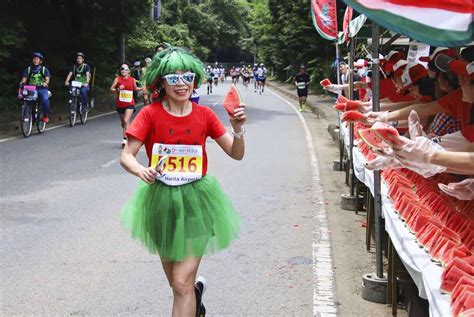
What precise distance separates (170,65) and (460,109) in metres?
2.11

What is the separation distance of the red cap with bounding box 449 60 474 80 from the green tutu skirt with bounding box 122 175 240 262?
168cm

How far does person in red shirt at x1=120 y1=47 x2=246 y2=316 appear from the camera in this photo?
3768 mm

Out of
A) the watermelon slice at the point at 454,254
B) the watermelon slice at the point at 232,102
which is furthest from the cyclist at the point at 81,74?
the watermelon slice at the point at 454,254

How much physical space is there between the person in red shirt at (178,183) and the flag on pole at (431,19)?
54.6 inches

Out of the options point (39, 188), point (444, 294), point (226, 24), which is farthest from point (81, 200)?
point (226, 24)

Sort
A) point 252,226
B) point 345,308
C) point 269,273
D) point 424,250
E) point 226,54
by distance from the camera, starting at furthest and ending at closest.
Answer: point 226,54
point 252,226
point 269,273
point 345,308
point 424,250

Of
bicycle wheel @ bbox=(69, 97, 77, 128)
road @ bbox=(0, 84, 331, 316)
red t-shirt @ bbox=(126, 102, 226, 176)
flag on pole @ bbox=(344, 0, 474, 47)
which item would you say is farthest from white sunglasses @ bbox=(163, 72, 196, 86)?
bicycle wheel @ bbox=(69, 97, 77, 128)

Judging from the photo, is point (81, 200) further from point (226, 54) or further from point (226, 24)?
point (226, 54)

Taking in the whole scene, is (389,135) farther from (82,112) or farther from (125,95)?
(82,112)

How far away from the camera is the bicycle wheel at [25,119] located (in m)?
14.5

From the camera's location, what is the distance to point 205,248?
386cm

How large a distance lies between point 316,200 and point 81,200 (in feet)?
10.6

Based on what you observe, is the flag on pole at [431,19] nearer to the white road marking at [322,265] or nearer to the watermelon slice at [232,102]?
the watermelon slice at [232,102]

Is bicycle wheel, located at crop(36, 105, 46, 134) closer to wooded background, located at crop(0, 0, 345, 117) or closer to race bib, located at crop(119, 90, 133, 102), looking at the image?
race bib, located at crop(119, 90, 133, 102)
